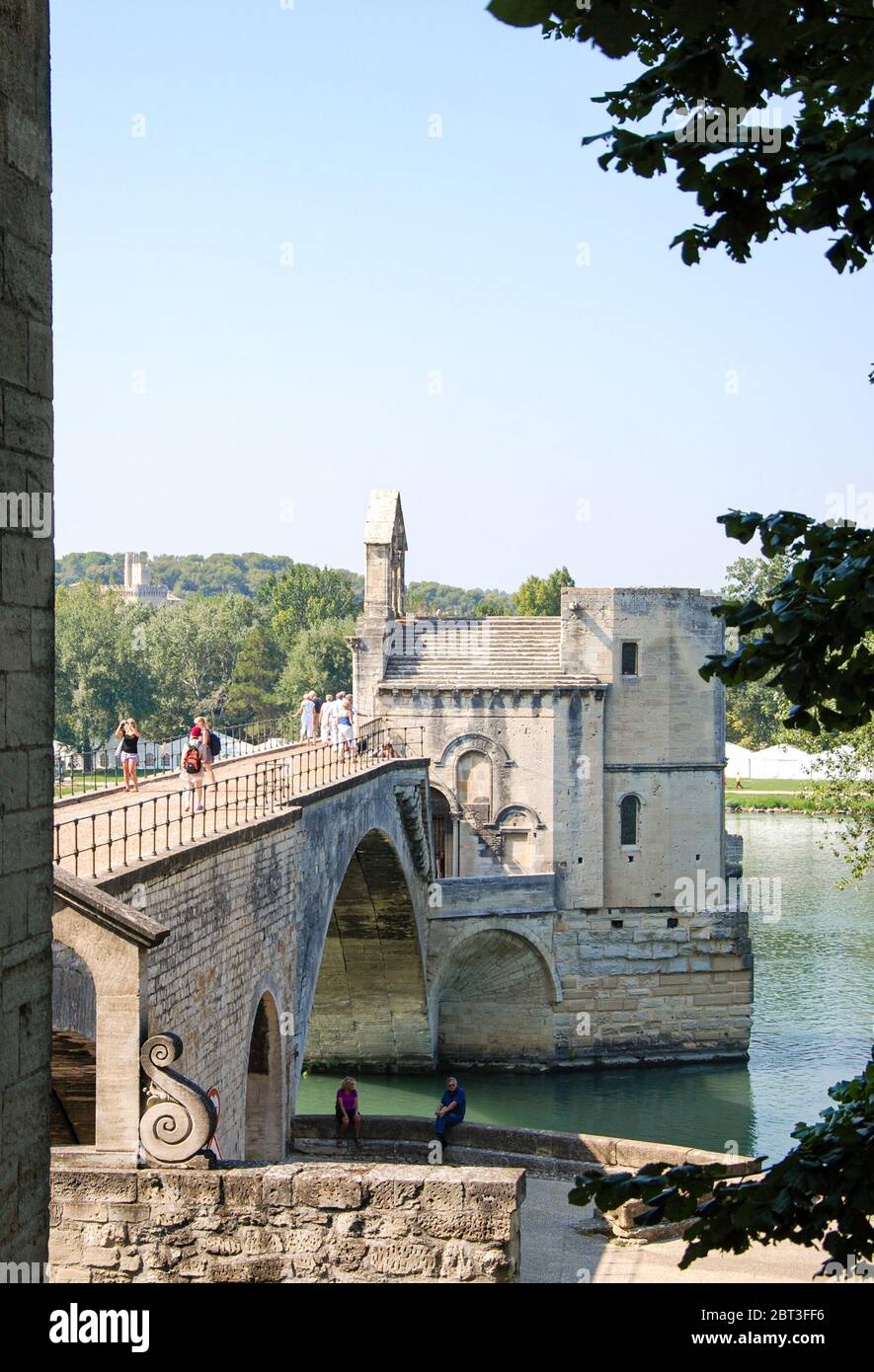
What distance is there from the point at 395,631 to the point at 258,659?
48884mm

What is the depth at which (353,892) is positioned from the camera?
104 ft

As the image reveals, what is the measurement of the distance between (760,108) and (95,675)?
65686 millimetres

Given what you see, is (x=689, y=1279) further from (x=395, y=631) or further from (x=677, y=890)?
(x=395, y=631)

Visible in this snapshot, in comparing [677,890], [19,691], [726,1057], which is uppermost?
[19,691]

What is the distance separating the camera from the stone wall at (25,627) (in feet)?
15.6

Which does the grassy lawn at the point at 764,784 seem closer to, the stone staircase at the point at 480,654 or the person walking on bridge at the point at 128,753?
the stone staircase at the point at 480,654

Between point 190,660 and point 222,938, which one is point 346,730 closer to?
point 222,938

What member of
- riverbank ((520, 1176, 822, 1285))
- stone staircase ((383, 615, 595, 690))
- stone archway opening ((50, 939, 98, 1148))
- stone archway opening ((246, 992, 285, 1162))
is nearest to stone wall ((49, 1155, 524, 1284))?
stone archway opening ((50, 939, 98, 1148))

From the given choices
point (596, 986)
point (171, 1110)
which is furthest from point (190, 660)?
point (171, 1110)

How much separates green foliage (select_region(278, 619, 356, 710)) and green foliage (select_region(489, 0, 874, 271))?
6792cm

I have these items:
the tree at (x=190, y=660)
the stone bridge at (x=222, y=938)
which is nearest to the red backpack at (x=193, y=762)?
the stone bridge at (x=222, y=938)

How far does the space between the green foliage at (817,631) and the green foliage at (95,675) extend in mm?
62170

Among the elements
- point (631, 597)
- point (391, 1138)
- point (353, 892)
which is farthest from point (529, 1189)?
point (631, 597)

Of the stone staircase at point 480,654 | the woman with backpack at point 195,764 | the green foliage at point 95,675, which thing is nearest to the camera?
the woman with backpack at point 195,764
